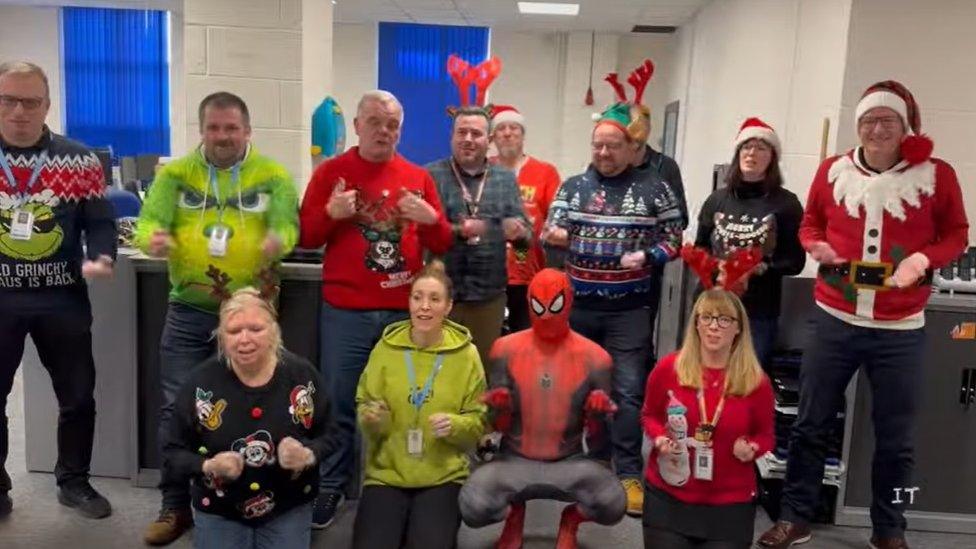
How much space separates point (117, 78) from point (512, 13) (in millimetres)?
5043

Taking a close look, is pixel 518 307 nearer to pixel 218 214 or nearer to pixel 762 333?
pixel 762 333

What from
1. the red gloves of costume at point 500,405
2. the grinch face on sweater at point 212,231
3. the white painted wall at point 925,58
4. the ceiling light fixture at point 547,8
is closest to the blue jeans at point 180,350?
the grinch face on sweater at point 212,231

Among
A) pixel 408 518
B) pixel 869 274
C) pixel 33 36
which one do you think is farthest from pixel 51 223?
pixel 33 36

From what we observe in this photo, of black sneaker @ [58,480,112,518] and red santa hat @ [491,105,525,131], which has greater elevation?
red santa hat @ [491,105,525,131]

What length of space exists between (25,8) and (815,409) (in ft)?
33.9

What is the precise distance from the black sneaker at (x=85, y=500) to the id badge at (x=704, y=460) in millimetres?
2019

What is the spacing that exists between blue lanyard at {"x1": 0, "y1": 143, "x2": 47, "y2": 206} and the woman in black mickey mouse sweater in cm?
89

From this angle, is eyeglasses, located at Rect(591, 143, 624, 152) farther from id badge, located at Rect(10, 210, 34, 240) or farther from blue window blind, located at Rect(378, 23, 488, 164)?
blue window blind, located at Rect(378, 23, 488, 164)

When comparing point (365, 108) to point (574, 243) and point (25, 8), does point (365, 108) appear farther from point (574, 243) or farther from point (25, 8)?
point (25, 8)

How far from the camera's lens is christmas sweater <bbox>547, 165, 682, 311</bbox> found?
3.01m

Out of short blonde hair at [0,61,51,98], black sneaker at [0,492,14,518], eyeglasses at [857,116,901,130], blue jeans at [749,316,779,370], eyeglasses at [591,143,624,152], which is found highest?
short blonde hair at [0,61,51,98]

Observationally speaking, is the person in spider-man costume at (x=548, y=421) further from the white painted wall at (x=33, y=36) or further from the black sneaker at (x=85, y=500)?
the white painted wall at (x=33, y=36)

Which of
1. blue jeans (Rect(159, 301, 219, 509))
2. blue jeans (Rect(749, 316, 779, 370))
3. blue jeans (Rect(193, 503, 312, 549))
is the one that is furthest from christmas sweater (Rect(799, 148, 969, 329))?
blue jeans (Rect(159, 301, 219, 509))

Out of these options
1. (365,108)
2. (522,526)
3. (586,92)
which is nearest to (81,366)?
(365,108)
